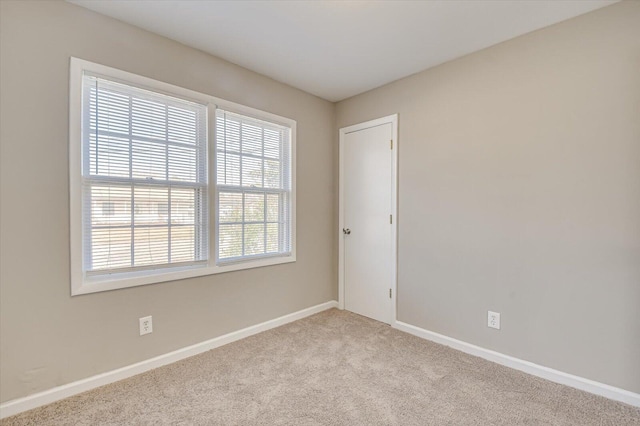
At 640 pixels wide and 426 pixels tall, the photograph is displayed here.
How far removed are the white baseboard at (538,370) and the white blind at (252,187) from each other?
1.64 m

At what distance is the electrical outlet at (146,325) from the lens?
212 cm

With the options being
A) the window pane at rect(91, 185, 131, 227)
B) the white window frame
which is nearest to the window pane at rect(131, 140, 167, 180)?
the window pane at rect(91, 185, 131, 227)

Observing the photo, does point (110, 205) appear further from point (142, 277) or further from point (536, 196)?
point (536, 196)

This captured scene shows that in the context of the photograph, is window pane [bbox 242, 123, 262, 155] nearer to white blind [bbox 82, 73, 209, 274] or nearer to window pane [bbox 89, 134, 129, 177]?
white blind [bbox 82, 73, 209, 274]

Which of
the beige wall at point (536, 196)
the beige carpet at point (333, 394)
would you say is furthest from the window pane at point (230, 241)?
the beige wall at point (536, 196)

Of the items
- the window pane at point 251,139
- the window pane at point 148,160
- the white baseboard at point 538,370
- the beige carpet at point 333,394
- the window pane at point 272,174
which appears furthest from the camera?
the window pane at point 272,174

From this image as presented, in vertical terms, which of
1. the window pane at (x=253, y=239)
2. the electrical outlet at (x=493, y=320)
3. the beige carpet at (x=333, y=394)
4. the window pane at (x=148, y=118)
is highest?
the window pane at (x=148, y=118)

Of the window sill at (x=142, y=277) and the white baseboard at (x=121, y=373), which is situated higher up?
the window sill at (x=142, y=277)

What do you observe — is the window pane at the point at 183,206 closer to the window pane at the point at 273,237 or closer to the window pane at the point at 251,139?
the window pane at the point at 251,139

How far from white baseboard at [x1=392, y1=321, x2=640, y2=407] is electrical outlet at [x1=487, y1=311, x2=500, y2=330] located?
0.20 metres

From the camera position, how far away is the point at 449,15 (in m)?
1.94

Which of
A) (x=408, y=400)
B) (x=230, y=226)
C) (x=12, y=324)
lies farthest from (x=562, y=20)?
(x=12, y=324)

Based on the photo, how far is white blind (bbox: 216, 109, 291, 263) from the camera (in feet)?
8.46

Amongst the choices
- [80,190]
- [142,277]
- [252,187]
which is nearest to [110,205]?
[80,190]
